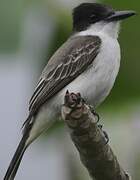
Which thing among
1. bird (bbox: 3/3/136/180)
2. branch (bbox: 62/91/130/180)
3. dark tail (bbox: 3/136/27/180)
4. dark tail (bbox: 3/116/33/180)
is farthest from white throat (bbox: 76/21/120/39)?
branch (bbox: 62/91/130/180)

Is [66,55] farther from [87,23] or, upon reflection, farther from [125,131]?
[125,131]

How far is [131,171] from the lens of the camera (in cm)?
→ 150

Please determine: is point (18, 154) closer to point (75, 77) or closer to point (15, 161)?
point (15, 161)

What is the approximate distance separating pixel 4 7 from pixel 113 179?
639mm

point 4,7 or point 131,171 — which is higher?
point 4,7

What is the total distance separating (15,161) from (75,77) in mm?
591

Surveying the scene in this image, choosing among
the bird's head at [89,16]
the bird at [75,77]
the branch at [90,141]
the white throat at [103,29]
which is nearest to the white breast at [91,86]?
the bird at [75,77]

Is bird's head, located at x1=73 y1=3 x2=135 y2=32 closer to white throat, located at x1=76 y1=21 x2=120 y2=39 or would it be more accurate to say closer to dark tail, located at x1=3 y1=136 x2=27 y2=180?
white throat, located at x1=76 y1=21 x2=120 y2=39

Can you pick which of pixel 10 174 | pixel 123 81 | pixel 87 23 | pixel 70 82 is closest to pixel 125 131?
pixel 123 81

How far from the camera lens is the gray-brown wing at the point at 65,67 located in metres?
2.55

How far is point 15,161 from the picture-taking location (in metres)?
2.31

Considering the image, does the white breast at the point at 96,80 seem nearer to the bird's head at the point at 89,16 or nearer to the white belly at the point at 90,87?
the white belly at the point at 90,87

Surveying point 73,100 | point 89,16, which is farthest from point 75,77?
point 73,100

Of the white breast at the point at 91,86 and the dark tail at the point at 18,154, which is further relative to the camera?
the white breast at the point at 91,86
